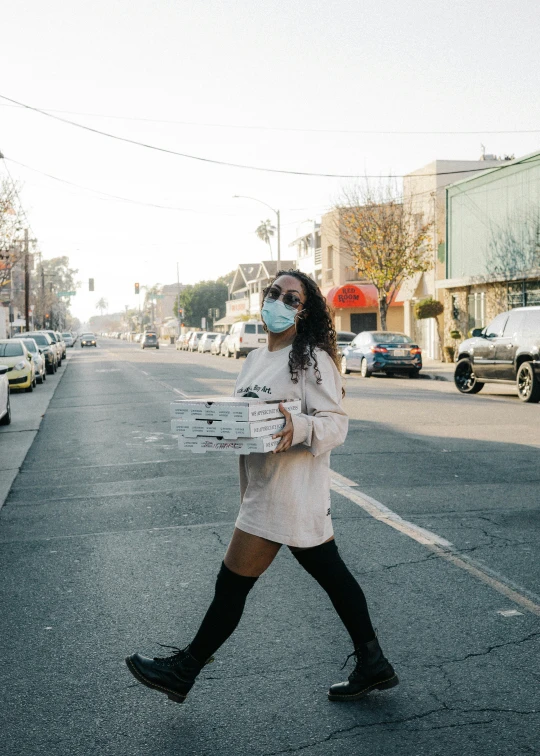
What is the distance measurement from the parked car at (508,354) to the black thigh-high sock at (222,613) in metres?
15.6

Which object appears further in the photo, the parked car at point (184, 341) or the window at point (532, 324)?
the parked car at point (184, 341)

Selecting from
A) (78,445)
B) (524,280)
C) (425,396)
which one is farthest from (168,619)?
(524,280)

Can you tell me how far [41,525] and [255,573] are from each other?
433cm

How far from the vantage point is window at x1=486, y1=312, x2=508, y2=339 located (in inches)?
778

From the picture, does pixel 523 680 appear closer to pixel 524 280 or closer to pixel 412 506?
pixel 412 506

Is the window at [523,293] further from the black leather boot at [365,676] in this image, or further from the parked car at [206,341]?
the parked car at [206,341]

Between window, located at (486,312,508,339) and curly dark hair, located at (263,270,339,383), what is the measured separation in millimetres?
16505

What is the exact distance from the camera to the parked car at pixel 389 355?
27.9 meters

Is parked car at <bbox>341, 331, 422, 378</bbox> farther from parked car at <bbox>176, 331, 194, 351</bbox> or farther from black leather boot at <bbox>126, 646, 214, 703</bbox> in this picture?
parked car at <bbox>176, 331, 194, 351</bbox>

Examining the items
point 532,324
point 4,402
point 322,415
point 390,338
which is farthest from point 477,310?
point 322,415

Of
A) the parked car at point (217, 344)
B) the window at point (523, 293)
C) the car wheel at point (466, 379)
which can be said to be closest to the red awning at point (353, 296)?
the parked car at point (217, 344)

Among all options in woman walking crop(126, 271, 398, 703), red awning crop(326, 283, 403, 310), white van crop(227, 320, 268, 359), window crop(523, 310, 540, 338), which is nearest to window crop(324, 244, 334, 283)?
red awning crop(326, 283, 403, 310)

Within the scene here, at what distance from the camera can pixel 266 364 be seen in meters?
3.82

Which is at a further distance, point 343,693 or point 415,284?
point 415,284
